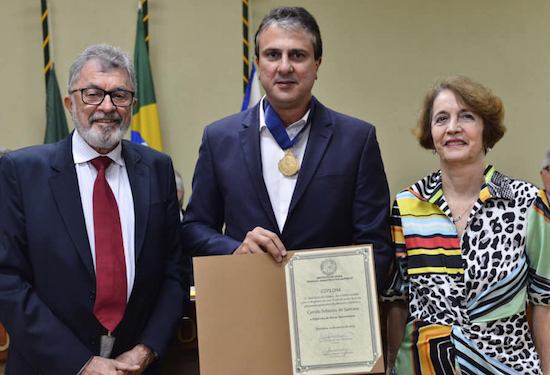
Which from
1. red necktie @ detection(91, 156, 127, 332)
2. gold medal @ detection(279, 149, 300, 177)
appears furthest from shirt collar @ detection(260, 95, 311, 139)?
red necktie @ detection(91, 156, 127, 332)

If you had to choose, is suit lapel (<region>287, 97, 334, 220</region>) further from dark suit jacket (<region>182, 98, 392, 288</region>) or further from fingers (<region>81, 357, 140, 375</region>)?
fingers (<region>81, 357, 140, 375</region>)

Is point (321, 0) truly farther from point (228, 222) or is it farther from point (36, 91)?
point (228, 222)

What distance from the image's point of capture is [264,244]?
189cm

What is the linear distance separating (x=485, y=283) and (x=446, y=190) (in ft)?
1.30

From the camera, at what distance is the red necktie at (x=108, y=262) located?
2.04 m

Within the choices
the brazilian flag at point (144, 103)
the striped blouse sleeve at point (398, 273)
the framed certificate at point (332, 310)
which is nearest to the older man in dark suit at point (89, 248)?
the framed certificate at point (332, 310)

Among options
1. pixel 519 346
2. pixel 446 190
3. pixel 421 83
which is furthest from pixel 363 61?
pixel 519 346

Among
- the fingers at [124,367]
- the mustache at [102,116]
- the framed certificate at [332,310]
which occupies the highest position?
the mustache at [102,116]

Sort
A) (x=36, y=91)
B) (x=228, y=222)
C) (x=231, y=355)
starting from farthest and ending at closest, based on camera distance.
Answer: (x=36, y=91)
(x=228, y=222)
(x=231, y=355)

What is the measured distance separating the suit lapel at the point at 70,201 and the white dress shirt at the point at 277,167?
0.66 m

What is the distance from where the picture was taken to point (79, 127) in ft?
7.20

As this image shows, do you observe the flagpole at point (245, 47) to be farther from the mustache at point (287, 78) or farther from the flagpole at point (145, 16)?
the mustache at point (287, 78)

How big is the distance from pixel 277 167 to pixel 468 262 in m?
0.76

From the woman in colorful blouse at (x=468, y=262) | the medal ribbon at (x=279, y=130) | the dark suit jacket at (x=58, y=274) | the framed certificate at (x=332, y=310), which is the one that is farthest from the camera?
the medal ribbon at (x=279, y=130)
